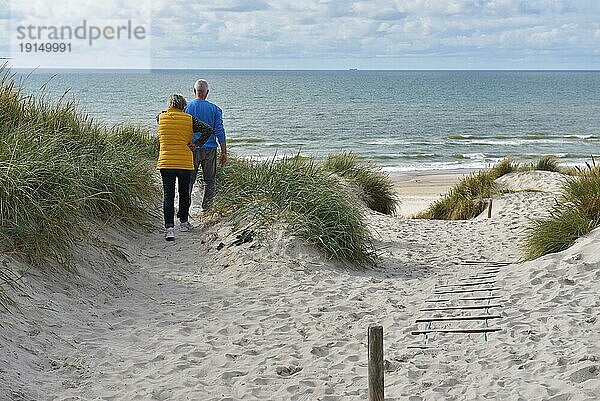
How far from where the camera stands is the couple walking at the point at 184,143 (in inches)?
350

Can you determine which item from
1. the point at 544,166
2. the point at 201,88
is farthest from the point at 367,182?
the point at 201,88

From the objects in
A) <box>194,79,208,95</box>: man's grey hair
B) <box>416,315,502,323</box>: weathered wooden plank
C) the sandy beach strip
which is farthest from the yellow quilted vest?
the sandy beach strip

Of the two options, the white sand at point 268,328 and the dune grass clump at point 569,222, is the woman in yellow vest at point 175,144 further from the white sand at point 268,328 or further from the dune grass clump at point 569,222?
the dune grass clump at point 569,222

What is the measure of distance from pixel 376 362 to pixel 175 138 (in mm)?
5407

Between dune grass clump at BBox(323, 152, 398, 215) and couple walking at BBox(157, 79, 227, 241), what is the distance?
5350 millimetres

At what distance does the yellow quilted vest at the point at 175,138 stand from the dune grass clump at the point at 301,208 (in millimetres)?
1004

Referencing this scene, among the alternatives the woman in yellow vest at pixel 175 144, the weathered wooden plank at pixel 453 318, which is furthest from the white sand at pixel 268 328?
the woman in yellow vest at pixel 175 144

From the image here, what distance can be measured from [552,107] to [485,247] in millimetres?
62428

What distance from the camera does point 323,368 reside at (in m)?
5.51

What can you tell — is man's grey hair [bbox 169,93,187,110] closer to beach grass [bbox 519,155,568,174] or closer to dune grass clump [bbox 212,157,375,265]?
dune grass clump [bbox 212,157,375,265]

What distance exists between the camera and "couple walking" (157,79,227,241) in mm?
8883

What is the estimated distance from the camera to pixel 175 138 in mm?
8867

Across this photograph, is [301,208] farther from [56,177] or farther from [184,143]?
[56,177]

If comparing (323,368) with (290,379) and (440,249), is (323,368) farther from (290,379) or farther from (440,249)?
(440,249)
